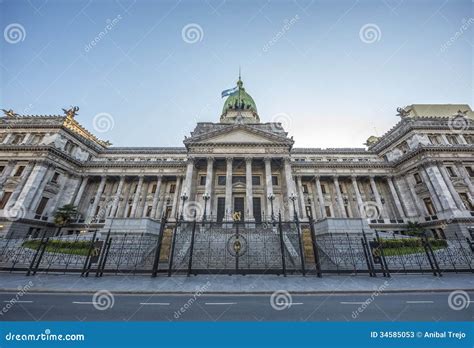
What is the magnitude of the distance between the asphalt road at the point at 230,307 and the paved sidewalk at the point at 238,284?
1.27 feet

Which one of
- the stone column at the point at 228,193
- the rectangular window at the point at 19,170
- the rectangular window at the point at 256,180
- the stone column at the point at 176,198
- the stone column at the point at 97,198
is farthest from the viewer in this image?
the stone column at the point at 176,198

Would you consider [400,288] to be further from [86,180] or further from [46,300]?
[86,180]

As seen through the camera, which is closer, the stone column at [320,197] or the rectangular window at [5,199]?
the rectangular window at [5,199]

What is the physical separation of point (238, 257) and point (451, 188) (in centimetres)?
3142

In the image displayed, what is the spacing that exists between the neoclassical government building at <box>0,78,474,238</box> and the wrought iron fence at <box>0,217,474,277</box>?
31.7 feet

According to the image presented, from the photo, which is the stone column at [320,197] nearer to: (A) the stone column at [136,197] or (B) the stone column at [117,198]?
(A) the stone column at [136,197]

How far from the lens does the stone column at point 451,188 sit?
24288mm

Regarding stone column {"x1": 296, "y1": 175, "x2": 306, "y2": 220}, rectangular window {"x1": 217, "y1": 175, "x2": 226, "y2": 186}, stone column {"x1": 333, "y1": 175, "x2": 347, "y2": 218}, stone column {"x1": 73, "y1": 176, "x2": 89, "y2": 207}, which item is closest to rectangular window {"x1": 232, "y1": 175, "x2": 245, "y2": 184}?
rectangular window {"x1": 217, "y1": 175, "x2": 226, "y2": 186}

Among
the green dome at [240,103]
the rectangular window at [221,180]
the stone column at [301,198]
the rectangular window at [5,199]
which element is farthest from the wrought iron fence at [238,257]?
the green dome at [240,103]

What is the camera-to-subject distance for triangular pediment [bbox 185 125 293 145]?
28875 millimetres

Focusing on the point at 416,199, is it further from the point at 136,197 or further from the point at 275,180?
the point at 136,197

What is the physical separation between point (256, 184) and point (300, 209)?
814 cm

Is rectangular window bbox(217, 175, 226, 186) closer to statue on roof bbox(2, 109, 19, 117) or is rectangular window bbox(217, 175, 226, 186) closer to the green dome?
the green dome

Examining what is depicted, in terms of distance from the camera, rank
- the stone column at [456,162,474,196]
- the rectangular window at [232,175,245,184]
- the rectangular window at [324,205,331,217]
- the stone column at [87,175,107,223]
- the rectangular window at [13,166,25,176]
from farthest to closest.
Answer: the rectangular window at [324,205,331,217] < the stone column at [87,175,107,223] < the rectangular window at [232,175,245,184] < the rectangular window at [13,166,25,176] < the stone column at [456,162,474,196]
